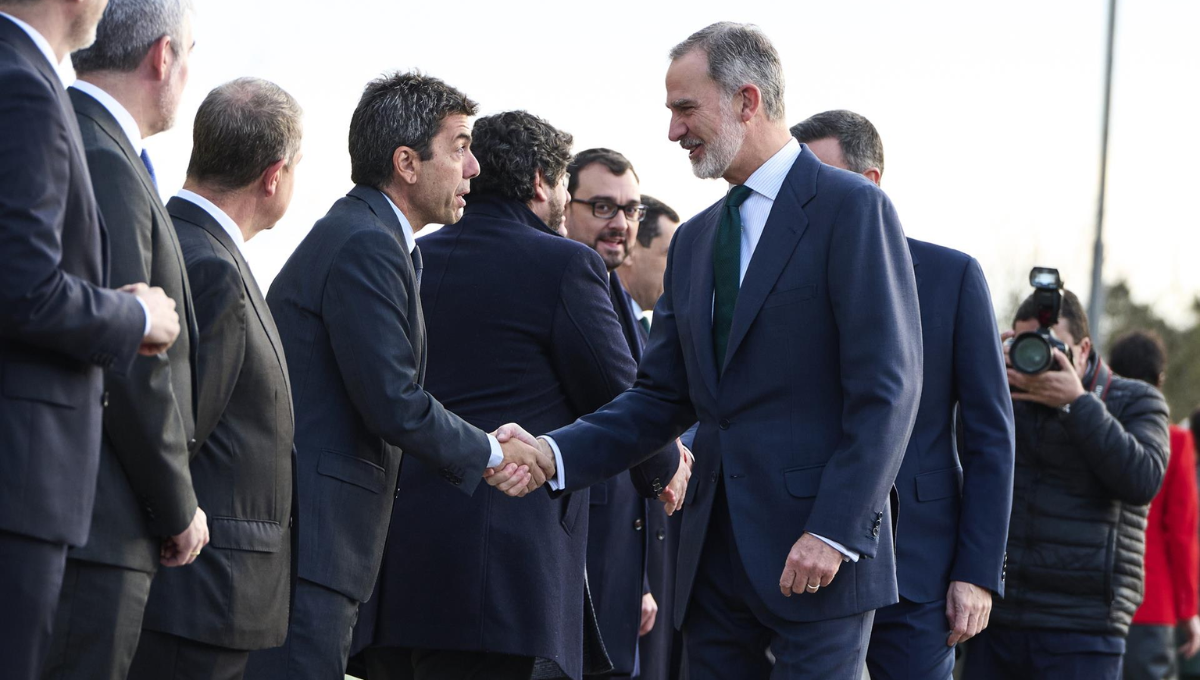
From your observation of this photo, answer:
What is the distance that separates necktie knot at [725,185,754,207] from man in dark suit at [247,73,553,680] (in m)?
0.86

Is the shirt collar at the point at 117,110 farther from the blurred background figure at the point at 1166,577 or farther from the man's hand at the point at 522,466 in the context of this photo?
the blurred background figure at the point at 1166,577

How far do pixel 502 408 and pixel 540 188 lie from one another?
0.74 m

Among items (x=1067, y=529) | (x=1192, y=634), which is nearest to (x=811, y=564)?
(x=1067, y=529)

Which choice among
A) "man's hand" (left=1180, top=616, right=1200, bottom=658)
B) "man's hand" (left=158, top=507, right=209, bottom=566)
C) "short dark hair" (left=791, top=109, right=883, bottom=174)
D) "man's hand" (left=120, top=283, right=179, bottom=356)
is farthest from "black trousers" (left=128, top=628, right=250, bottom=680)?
"man's hand" (left=1180, top=616, right=1200, bottom=658)

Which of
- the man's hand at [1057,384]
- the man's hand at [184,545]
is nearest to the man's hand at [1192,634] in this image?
the man's hand at [1057,384]

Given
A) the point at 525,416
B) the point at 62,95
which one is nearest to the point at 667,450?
the point at 525,416

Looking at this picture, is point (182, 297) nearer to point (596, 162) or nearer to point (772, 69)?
point (772, 69)

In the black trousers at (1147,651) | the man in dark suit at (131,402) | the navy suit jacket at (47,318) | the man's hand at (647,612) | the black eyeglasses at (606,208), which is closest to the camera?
the navy suit jacket at (47,318)

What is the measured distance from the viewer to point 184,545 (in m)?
2.81

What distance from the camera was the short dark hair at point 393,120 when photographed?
396cm

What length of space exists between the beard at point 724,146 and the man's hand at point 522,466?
901mm

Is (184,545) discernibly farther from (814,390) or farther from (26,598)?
(814,390)

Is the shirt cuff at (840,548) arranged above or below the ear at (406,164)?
below

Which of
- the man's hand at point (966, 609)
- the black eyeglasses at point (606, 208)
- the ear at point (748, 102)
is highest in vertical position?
the ear at point (748, 102)
